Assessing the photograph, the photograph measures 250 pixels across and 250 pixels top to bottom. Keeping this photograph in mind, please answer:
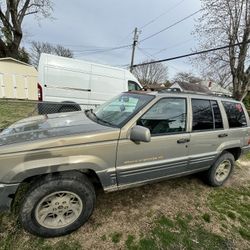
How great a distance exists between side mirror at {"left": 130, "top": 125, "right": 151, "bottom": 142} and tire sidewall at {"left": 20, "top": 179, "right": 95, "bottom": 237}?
2.74 feet

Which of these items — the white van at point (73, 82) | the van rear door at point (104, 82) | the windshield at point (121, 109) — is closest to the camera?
the windshield at point (121, 109)

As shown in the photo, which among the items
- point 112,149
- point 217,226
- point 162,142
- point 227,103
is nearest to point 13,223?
point 112,149

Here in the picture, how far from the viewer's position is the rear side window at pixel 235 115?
3723mm

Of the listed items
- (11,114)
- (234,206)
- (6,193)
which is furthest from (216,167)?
(11,114)

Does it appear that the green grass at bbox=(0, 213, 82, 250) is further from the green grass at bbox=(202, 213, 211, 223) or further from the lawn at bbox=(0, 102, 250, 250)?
the green grass at bbox=(202, 213, 211, 223)

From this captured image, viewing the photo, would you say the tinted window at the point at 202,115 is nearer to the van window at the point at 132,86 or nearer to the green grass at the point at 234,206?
the green grass at the point at 234,206

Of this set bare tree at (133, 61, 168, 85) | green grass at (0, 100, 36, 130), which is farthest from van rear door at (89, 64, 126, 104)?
bare tree at (133, 61, 168, 85)

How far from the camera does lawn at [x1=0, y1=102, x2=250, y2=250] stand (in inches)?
94.8

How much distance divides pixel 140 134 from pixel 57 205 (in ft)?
4.29

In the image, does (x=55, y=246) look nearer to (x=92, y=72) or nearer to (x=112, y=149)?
(x=112, y=149)

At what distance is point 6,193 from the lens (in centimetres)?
209

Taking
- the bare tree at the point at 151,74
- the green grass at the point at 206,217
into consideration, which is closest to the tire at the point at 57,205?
the green grass at the point at 206,217

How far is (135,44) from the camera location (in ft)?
67.7

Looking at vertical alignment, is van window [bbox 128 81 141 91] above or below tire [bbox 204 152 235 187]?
above
